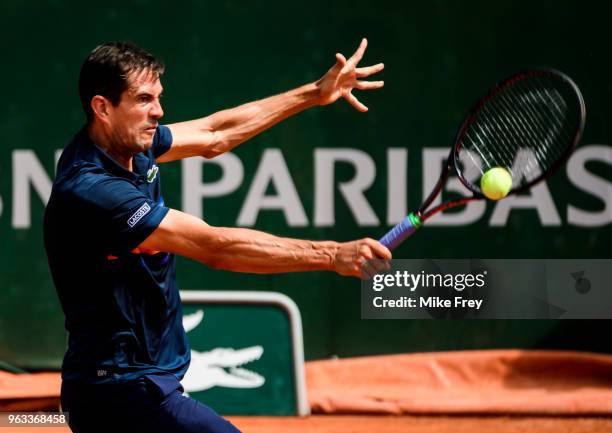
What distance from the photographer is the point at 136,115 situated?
3143 mm

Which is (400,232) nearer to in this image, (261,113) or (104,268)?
(104,268)

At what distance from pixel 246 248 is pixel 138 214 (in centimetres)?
31

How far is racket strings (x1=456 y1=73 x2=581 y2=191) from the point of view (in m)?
4.79

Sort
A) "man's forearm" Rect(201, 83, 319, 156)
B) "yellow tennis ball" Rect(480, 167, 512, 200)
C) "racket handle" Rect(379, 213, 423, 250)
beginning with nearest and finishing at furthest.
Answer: "racket handle" Rect(379, 213, 423, 250), "yellow tennis ball" Rect(480, 167, 512, 200), "man's forearm" Rect(201, 83, 319, 156)

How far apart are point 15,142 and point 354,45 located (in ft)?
6.58

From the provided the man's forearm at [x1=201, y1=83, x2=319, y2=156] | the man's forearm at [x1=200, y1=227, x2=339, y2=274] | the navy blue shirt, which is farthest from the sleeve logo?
the man's forearm at [x1=201, y1=83, x2=319, y2=156]

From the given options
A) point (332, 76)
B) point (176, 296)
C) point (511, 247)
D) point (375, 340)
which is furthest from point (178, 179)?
point (176, 296)

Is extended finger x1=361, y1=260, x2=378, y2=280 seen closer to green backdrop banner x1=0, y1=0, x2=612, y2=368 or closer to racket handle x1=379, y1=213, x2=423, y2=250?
racket handle x1=379, y1=213, x2=423, y2=250

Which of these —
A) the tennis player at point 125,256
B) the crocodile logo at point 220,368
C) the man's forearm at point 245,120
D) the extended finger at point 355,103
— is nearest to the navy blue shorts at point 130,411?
the tennis player at point 125,256

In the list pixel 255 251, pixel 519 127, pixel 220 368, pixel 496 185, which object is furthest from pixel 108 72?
pixel 220 368

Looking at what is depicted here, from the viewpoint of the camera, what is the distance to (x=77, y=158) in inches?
120

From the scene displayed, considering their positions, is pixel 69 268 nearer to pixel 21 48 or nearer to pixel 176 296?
pixel 176 296

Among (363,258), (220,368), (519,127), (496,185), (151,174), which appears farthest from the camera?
(220,368)

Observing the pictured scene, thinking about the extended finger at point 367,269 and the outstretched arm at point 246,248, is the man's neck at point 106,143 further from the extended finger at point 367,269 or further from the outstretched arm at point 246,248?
the extended finger at point 367,269
